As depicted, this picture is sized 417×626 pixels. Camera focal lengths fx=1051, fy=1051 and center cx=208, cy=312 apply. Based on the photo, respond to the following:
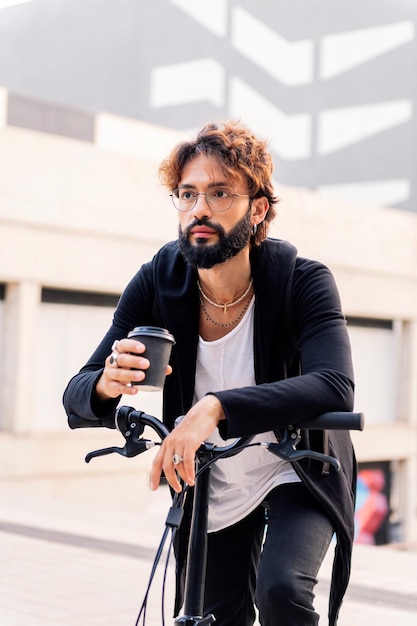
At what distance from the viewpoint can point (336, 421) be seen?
7.90 feet

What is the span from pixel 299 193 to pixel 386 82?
25.6 feet

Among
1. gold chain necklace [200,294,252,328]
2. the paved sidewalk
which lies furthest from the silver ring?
the paved sidewalk

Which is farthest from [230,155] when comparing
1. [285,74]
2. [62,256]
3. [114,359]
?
[285,74]

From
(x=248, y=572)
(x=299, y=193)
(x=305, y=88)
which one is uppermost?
(x=305, y=88)

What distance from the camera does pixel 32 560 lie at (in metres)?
7.48

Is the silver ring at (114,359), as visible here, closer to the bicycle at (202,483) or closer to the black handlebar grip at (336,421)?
the bicycle at (202,483)

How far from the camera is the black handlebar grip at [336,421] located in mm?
2363

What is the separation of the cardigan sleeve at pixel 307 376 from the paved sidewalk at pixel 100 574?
10.9ft

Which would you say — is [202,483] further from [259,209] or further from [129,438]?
[259,209]

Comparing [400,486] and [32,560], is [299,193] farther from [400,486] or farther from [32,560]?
[32,560]

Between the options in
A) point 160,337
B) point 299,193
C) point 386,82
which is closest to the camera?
point 160,337

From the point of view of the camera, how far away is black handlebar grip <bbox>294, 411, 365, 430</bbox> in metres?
2.36

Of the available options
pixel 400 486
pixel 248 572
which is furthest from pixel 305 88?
pixel 248 572

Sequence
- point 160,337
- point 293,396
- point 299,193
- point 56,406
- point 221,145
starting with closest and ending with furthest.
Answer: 1. point 160,337
2. point 293,396
3. point 221,145
4. point 56,406
5. point 299,193
